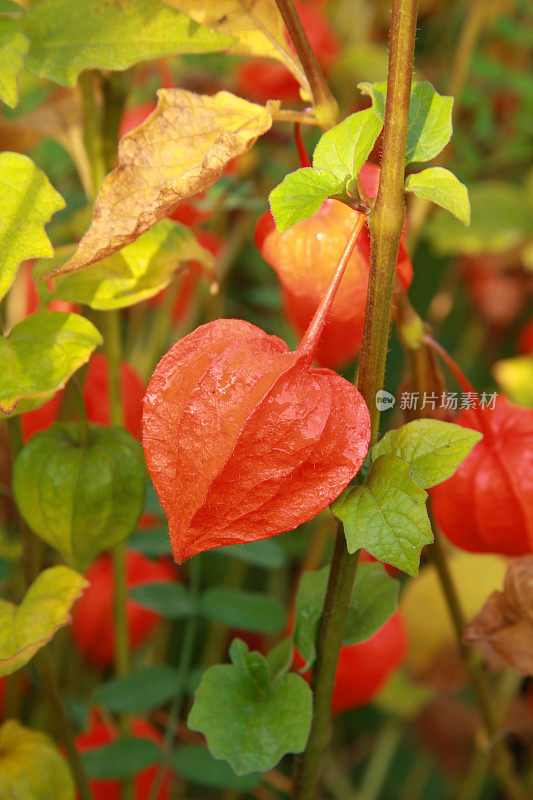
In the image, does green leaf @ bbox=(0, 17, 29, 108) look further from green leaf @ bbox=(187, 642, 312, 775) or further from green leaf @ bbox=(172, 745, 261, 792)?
green leaf @ bbox=(172, 745, 261, 792)

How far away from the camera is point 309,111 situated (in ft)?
1.07

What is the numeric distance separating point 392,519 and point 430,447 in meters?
0.03

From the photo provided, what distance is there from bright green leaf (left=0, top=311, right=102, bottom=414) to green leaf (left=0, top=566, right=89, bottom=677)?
0.08m

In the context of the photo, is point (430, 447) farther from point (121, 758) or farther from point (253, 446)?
point (121, 758)

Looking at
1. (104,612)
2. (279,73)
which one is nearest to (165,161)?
(104,612)

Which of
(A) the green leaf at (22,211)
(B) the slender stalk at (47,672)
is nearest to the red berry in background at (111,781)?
(B) the slender stalk at (47,672)

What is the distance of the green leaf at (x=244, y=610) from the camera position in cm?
54

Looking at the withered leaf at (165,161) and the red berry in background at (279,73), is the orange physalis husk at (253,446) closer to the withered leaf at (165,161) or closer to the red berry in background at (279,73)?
the withered leaf at (165,161)

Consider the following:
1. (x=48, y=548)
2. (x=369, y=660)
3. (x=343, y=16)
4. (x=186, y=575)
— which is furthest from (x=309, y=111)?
(x=343, y=16)

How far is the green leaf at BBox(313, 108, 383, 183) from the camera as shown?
0.89 feet

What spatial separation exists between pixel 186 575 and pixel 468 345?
17.6 inches

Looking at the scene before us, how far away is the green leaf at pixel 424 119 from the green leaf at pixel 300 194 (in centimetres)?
3

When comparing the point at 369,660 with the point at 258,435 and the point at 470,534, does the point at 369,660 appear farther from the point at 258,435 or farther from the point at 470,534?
the point at 258,435

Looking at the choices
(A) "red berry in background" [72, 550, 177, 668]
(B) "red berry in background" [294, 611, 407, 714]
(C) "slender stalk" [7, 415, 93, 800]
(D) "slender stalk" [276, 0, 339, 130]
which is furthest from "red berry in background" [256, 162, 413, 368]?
(A) "red berry in background" [72, 550, 177, 668]
